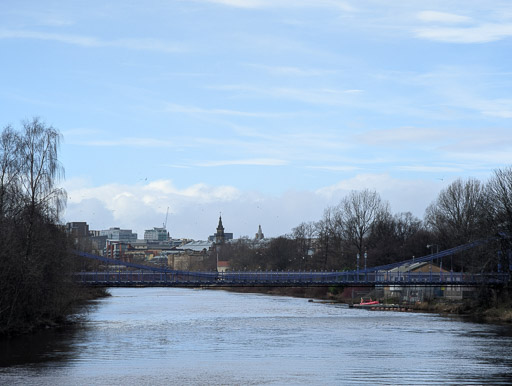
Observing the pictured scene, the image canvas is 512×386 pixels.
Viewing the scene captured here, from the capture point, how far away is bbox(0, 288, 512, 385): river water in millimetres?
31328

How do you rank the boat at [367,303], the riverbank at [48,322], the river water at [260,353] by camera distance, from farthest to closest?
the boat at [367,303]
the riverbank at [48,322]
the river water at [260,353]

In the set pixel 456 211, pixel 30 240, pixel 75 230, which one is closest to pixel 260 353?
pixel 30 240

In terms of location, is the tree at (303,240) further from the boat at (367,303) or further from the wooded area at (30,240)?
the wooded area at (30,240)

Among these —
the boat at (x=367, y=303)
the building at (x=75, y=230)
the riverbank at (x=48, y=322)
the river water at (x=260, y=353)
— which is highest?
the building at (x=75, y=230)

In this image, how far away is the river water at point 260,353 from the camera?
3133cm

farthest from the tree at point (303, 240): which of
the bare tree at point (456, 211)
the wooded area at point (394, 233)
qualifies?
the bare tree at point (456, 211)

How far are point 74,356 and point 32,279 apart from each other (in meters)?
8.64

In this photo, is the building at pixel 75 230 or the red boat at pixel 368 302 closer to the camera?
the building at pixel 75 230

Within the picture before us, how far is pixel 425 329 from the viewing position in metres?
52.9

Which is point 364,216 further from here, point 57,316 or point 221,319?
point 57,316

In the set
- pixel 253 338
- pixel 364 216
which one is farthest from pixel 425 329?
pixel 364 216

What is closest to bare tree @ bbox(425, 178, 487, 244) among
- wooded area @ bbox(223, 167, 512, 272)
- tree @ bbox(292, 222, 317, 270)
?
wooded area @ bbox(223, 167, 512, 272)

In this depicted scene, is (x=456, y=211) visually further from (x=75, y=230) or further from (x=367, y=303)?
(x=75, y=230)

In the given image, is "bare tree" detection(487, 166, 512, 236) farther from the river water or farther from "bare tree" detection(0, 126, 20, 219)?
"bare tree" detection(0, 126, 20, 219)
